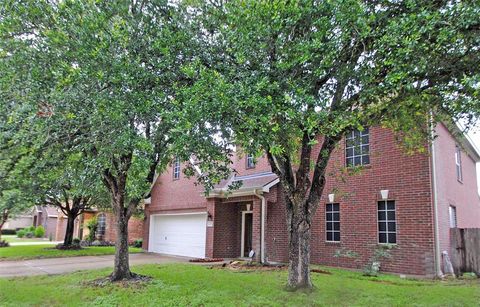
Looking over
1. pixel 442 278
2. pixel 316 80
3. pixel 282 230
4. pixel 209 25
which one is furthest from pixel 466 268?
pixel 209 25

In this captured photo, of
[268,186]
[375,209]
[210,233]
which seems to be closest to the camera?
[375,209]

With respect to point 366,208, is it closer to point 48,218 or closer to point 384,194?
point 384,194

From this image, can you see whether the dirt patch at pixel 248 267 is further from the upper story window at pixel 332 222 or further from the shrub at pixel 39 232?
the shrub at pixel 39 232

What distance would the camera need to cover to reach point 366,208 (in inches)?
529

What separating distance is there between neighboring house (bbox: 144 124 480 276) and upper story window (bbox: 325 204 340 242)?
4cm

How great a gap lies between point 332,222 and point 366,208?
159cm

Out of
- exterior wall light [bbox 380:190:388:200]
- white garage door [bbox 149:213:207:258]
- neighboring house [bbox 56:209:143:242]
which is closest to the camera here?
exterior wall light [bbox 380:190:388:200]

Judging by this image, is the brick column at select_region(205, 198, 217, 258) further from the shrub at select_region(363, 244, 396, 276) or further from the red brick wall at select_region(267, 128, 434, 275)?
the shrub at select_region(363, 244, 396, 276)

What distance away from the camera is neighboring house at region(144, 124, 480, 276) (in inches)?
478

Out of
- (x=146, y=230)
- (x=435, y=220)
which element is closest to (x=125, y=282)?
(x=435, y=220)

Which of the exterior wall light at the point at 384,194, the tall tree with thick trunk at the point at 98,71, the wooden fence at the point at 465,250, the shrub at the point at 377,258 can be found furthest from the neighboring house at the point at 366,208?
the tall tree with thick trunk at the point at 98,71

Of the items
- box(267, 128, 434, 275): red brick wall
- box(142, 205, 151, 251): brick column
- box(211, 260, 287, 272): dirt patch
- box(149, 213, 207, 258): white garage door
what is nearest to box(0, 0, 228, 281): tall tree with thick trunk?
box(267, 128, 434, 275): red brick wall

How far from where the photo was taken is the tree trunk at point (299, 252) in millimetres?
9125

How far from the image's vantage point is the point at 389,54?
689 cm
